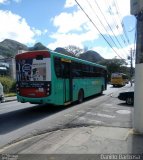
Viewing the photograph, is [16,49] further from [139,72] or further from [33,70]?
[139,72]

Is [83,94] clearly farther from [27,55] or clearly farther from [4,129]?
[4,129]

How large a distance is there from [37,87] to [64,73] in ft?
6.72

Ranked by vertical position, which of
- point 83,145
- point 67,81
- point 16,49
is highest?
point 16,49

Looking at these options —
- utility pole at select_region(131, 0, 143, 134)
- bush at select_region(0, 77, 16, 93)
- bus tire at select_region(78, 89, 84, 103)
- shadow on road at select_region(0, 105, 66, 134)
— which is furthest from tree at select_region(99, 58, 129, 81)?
utility pole at select_region(131, 0, 143, 134)

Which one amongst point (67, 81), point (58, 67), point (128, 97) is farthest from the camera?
point (128, 97)

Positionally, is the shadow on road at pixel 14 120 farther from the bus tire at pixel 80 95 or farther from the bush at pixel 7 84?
the bush at pixel 7 84

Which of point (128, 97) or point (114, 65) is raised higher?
point (114, 65)

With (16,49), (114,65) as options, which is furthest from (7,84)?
(114,65)

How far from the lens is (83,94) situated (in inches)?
758

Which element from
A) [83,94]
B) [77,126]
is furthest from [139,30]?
[83,94]

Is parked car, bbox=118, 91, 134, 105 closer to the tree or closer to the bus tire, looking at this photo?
the bus tire

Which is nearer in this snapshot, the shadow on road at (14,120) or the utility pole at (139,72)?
the utility pole at (139,72)

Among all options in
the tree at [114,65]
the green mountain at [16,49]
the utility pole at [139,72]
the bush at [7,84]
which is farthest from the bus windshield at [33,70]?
the tree at [114,65]

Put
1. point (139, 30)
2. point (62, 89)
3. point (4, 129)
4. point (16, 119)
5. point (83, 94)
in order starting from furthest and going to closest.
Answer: point (83, 94) → point (62, 89) → point (16, 119) → point (4, 129) → point (139, 30)
